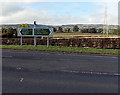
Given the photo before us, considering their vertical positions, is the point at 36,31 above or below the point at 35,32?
above

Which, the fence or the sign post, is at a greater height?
the sign post

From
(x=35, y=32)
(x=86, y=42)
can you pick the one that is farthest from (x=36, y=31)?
(x=86, y=42)

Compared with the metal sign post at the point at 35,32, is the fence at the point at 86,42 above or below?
below

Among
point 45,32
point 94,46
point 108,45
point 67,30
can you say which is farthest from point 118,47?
point 67,30

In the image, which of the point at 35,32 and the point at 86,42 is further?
the point at 86,42

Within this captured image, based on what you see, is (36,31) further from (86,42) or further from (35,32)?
(86,42)

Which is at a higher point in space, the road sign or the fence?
the road sign

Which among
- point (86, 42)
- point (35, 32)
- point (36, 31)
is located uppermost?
point (36, 31)

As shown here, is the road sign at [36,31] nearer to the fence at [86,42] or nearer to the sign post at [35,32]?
the sign post at [35,32]

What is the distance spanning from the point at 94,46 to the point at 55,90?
19495 millimetres

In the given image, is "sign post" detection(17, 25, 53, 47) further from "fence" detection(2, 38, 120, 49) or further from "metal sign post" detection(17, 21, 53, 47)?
"fence" detection(2, 38, 120, 49)

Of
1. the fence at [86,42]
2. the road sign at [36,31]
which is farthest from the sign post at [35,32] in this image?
the fence at [86,42]

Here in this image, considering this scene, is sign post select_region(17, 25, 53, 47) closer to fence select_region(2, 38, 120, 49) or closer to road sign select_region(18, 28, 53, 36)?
road sign select_region(18, 28, 53, 36)

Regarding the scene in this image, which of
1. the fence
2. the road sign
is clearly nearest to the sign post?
the road sign
